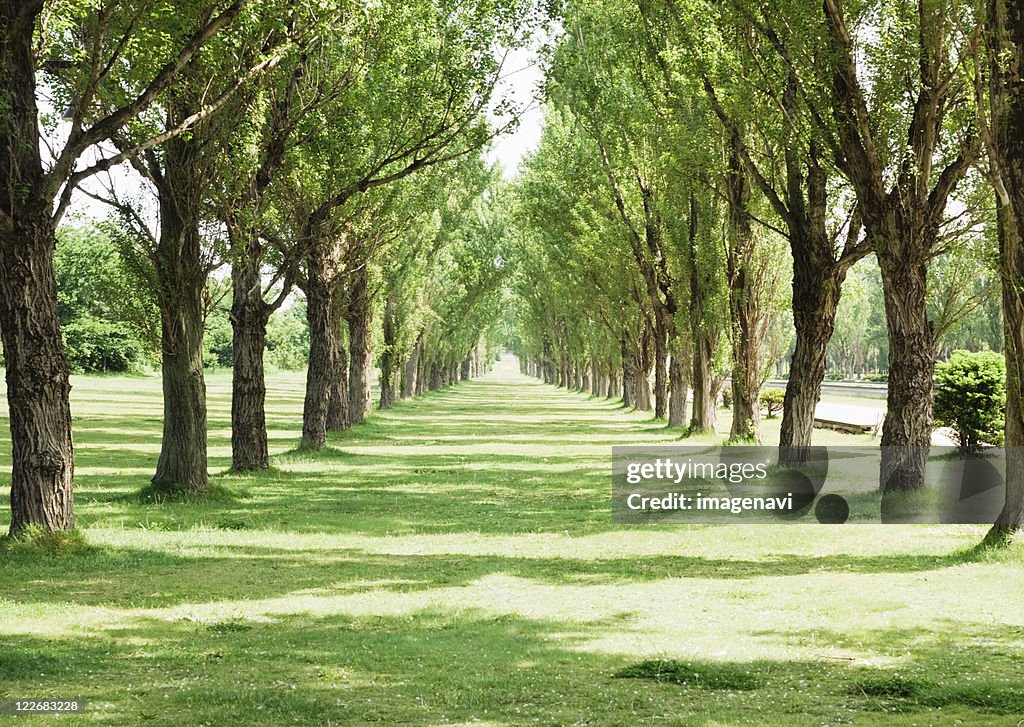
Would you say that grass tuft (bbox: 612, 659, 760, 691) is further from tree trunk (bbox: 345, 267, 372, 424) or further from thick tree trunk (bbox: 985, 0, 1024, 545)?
tree trunk (bbox: 345, 267, 372, 424)

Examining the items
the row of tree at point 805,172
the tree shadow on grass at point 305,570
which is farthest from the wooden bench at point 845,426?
the tree shadow on grass at point 305,570

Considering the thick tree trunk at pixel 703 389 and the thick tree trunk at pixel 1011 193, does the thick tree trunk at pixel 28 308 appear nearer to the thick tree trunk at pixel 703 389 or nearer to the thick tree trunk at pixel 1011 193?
the thick tree trunk at pixel 1011 193

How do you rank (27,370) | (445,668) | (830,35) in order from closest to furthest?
1. (445,668)
2. (27,370)
3. (830,35)

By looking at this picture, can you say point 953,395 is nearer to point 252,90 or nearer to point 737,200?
point 737,200

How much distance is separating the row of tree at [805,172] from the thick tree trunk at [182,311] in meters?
7.79

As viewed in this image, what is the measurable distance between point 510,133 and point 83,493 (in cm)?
980

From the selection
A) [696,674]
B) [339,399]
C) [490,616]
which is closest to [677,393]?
[339,399]

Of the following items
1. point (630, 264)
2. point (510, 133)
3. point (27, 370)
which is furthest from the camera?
point (630, 264)

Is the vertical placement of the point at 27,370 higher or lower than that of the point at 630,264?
lower

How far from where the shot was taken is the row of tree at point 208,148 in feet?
38.1

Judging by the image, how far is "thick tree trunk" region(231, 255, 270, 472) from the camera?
19672mm

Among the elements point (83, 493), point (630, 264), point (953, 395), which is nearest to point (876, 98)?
point (953, 395)

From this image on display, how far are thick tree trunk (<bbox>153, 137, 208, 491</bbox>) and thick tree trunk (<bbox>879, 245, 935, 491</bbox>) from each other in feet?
34.7

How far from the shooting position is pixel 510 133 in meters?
19.4
